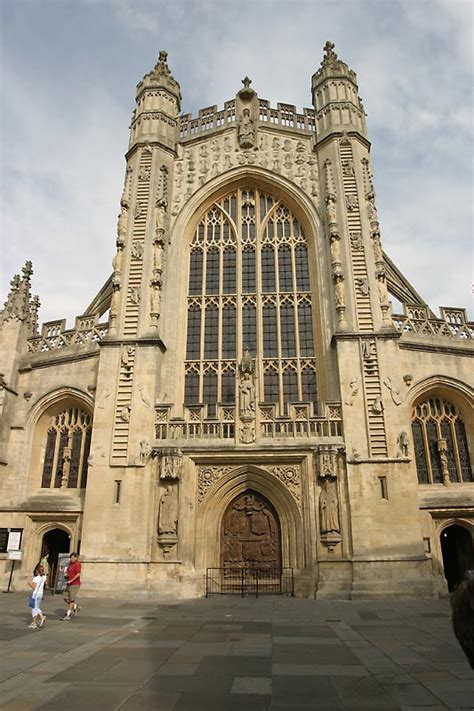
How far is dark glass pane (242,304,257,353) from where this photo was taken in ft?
63.5

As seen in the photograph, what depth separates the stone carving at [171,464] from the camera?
50.4ft

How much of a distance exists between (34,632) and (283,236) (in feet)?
55.4

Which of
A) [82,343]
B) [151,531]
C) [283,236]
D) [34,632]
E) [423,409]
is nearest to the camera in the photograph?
[34,632]

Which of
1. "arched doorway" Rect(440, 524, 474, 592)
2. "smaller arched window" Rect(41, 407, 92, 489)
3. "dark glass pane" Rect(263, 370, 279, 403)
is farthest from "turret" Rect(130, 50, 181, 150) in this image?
"arched doorway" Rect(440, 524, 474, 592)

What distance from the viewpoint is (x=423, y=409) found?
18.2 m

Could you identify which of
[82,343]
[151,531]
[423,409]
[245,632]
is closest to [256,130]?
[82,343]

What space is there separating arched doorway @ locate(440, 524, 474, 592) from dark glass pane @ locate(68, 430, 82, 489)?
523 inches

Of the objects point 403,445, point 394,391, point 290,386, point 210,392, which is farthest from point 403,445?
point 210,392

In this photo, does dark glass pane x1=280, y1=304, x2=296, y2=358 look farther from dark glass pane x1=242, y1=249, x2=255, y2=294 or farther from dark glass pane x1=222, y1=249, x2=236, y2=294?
dark glass pane x1=222, y1=249, x2=236, y2=294

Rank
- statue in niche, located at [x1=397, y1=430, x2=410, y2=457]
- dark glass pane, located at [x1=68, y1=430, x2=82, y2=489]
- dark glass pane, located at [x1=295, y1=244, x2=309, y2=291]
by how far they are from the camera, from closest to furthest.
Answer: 1. statue in niche, located at [x1=397, y1=430, x2=410, y2=457]
2. dark glass pane, located at [x1=68, y1=430, x2=82, y2=489]
3. dark glass pane, located at [x1=295, y1=244, x2=309, y2=291]

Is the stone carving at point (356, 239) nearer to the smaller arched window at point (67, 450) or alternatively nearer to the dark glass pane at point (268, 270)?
the dark glass pane at point (268, 270)

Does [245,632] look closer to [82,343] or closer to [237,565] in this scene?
[237,565]

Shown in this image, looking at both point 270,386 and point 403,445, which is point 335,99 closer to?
point 270,386

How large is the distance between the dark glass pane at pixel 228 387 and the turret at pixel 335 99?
11387 millimetres
